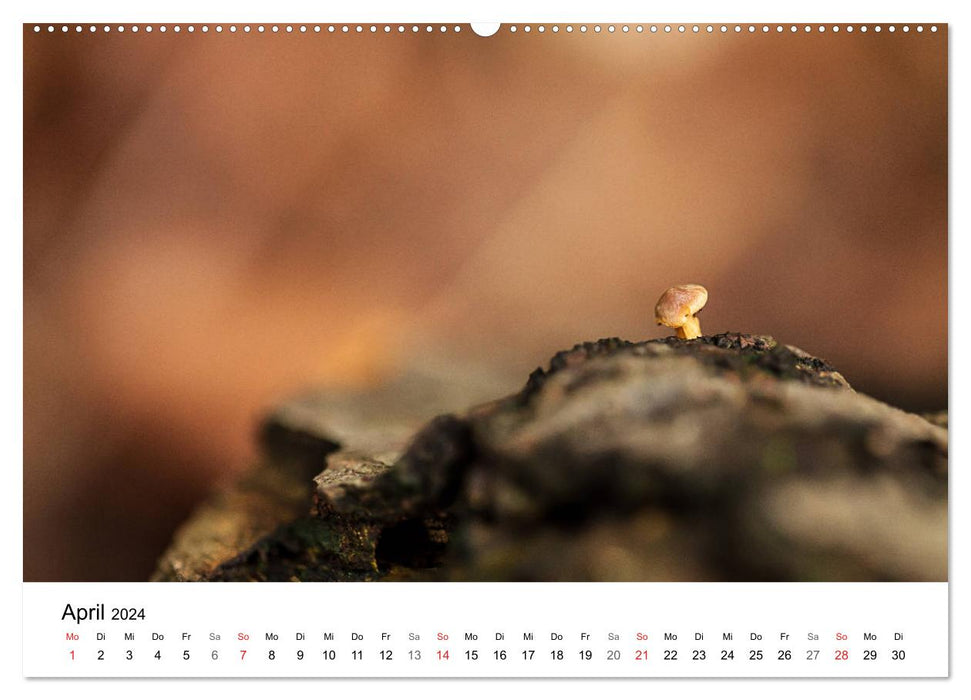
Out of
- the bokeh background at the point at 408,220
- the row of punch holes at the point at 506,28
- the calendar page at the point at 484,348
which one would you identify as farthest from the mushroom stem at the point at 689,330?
the row of punch holes at the point at 506,28

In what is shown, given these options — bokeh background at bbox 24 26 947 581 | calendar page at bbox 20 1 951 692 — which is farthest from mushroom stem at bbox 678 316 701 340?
bokeh background at bbox 24 26 947 581

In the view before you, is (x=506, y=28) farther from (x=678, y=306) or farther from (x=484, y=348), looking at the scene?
(x=484, y=348)
